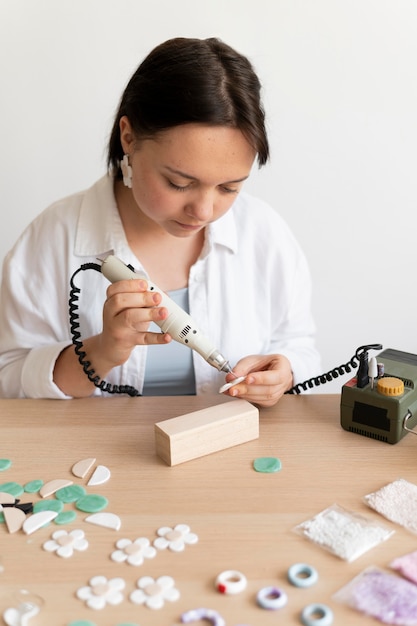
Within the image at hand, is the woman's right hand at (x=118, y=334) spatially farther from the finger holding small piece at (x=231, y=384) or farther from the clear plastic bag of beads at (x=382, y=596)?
the clear plastic bag of beads at (x=382, y=596)

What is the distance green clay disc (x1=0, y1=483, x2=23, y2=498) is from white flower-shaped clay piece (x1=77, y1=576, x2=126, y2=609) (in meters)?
0.20

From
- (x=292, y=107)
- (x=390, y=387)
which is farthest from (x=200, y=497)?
(x=292, y=107)

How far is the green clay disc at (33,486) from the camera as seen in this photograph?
0.89m

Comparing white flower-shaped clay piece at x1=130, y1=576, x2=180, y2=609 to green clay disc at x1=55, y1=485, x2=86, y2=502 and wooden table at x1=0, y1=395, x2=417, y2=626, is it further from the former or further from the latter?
green clay disc at x1=55, y1=485, x2=86, y2=502

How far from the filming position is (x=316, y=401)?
1.11 meters

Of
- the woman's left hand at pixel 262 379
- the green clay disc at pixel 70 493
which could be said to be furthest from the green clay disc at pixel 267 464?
the green clay disc at pixel 70 493

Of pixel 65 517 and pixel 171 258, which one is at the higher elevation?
pixel 171 258

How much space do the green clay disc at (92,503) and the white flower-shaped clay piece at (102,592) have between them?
0.12 m

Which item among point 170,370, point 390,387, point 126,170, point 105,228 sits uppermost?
point 126,170

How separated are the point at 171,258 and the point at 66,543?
625 mm

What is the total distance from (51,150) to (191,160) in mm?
886

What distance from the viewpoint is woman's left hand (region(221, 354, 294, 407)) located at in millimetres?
1039

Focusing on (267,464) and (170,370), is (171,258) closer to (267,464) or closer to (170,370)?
(170,370)

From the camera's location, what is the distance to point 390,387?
38.2 inches
